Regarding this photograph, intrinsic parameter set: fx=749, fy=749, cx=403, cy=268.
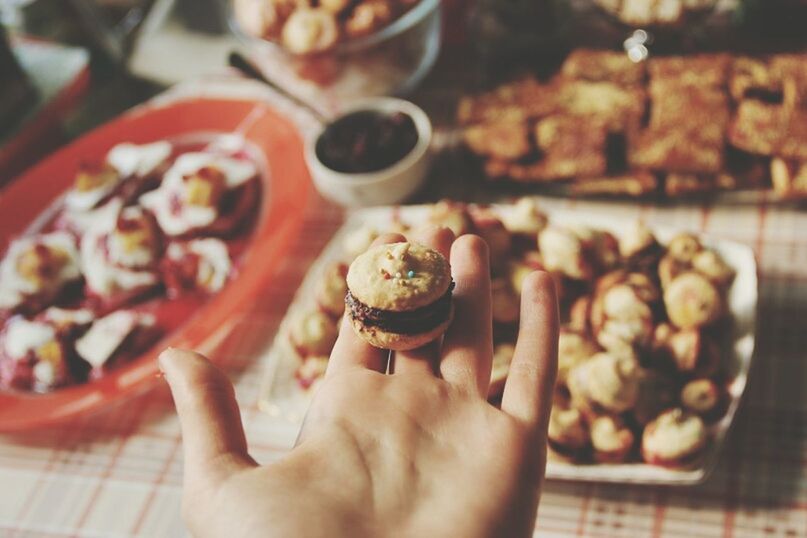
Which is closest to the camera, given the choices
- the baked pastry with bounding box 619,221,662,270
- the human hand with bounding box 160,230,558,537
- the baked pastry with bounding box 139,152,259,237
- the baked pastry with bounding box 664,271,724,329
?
the human hand with bounding box 160,230,558,537

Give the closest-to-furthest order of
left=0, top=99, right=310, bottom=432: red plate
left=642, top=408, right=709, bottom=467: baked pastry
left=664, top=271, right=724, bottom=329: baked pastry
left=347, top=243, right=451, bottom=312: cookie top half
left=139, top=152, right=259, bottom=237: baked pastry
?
left=347, top=243, right=451, bottom=312: cookie top half, left=642, top=408, right=709, bottom=467: baked pastry, left=664, top=271, right=724, bottom=329: baked pastry, left=0, top=99, right=310, bottom=432: red plate, left=139, top=152, right=259, bottom=237: baked pastry

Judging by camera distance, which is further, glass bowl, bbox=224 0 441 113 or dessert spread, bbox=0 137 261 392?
glass bowl, bbox=224 0 441 113

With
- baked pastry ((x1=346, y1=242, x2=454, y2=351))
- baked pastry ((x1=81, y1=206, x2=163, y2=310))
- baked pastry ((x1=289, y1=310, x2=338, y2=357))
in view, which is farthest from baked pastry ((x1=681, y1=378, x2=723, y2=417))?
baked pastry ((x1=81, y1=206, x2=163, y2=310))

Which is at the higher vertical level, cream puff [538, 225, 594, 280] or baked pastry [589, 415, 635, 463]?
cream puff [538, 225, 594, 280]

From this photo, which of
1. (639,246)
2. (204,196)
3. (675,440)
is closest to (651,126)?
(639,246)

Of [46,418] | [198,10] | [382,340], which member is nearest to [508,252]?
[382,340]

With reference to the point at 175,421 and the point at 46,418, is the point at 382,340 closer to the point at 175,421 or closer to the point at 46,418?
the point at 175,421

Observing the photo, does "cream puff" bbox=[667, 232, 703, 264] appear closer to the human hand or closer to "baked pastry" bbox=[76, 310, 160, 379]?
the human hand

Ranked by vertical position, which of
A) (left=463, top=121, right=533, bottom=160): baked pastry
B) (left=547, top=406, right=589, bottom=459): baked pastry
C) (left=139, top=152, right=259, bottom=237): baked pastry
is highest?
(left=463, top=121, right=533, bottom=160): baked pastry
